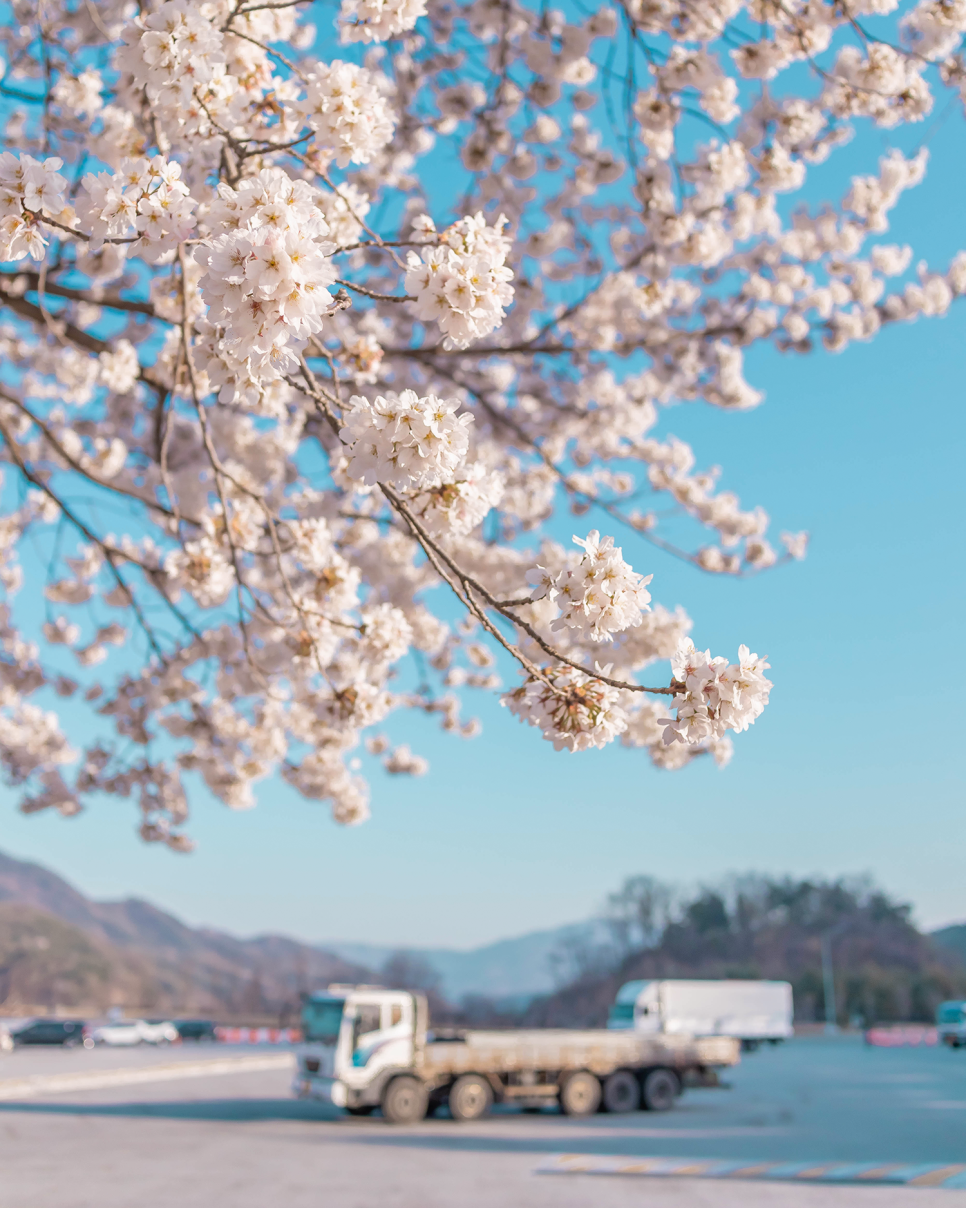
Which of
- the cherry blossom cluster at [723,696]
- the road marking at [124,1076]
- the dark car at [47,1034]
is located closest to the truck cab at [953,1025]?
the road marking at [124,1076]

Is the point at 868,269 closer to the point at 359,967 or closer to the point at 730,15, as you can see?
the point at 730,15

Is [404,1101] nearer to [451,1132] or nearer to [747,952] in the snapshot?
[451,1132]

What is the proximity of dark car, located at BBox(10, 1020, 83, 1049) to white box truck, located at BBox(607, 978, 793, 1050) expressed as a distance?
17789 mm

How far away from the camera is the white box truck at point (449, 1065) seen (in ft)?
42.7

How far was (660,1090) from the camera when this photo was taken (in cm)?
1475

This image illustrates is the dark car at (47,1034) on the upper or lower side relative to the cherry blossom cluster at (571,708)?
lower

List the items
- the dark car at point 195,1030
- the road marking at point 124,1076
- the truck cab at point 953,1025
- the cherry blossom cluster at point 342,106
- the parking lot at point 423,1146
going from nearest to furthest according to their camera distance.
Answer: the cherry blossom cluster at point 342,106, the parking lot at point 423,1146, the road marking at point 124,1076, the truck cab at point 953,1025, the dark car at point 195,1030

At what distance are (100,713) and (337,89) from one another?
5831 mm

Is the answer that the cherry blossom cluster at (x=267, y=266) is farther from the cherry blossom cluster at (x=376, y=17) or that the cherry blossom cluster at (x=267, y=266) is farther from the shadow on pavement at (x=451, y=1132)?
the shadow on pavement at (x=451, y=1132)

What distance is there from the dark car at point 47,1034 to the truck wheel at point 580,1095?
891 inches

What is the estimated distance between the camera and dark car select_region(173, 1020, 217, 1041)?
128ft

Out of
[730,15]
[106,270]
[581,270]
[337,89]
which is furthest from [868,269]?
[337,89]

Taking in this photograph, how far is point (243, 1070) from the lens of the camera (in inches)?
883

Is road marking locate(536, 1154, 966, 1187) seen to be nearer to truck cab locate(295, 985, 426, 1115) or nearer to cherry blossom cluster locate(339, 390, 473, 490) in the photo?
Answer: truck cab locate(295, 985, 426, 1115)
